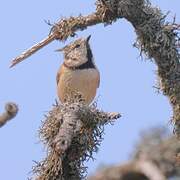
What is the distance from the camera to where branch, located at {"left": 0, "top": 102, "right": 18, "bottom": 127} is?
923 millimetres

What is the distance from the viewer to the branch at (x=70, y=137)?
2.18m

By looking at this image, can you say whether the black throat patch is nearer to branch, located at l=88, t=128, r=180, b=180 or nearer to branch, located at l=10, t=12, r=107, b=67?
branch, located at l=10, t=12, r=107, b=67

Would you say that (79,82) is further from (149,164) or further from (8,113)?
(149,164)

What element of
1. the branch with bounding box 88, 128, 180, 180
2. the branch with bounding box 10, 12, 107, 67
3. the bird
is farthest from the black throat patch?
the branch with bounding box 88, 128, 180, 180

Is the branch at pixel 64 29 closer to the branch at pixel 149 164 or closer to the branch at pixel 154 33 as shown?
the branch at pixel 154 33

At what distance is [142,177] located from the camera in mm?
521

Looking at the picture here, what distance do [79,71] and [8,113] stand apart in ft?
11.6

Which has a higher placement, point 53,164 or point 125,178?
point 53,164

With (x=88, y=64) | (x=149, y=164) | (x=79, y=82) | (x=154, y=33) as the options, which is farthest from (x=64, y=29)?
(x=149, y=164)

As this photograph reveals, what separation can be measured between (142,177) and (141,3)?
2417 mm

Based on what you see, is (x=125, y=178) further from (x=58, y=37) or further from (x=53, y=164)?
(x=58, y=37)

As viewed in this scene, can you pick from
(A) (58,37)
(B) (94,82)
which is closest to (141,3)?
(A) (58,37)

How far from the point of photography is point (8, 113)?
0.95 meters

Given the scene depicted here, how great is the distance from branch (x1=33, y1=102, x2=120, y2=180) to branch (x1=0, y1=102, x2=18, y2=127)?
3.68 ft
